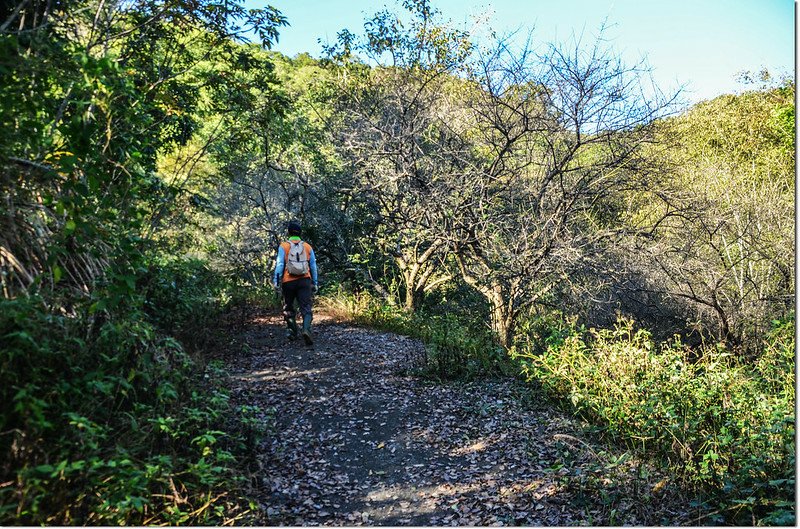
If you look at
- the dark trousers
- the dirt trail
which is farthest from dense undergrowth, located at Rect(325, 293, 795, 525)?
the dark trousers

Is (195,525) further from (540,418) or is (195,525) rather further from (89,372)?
(540,418)

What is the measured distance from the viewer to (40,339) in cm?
344

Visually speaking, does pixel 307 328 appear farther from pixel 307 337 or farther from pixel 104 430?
pixel 104 430

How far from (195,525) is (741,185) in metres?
14.0

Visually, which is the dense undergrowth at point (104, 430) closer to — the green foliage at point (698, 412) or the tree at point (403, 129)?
the green foliage at point (698, 412)

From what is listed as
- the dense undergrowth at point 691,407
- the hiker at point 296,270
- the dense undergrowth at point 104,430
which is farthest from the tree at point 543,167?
the dense undergrowth at point 104,430

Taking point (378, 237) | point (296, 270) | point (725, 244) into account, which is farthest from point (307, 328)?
point (725, 244)

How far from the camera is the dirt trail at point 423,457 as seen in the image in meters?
4.20

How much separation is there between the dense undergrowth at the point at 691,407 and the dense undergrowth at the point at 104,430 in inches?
137

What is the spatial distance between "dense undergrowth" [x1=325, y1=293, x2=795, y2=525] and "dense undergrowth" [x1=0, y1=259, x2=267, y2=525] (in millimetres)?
3478

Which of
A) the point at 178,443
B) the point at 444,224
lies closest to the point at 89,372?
the point at 178,443

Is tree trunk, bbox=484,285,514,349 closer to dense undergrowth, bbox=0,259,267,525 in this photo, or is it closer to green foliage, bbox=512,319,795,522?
green foliage, bbox=512,319,795,522

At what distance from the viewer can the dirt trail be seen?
4.20 m

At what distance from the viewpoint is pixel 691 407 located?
5352mm
